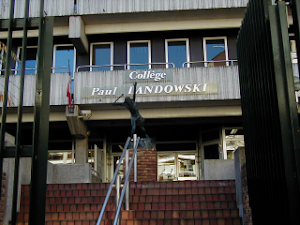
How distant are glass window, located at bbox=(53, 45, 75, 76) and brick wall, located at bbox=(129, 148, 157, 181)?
8016 millimetres

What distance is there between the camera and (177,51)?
18.7 meters

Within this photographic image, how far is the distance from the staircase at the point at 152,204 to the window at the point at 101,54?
9.50m

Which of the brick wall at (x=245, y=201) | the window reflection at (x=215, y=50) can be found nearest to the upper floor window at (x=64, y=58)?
the window reflection at (x=215, y=50)

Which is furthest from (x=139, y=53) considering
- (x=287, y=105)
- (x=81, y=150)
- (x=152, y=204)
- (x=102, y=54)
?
(x=287, y=105)

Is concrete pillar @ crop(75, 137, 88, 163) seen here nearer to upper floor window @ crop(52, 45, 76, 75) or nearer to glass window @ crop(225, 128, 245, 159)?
upper floor window @ crop(52, 45, 76, 75)

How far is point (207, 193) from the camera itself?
353 inches

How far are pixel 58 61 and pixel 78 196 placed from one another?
10705mm

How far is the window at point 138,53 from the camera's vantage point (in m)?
18.6

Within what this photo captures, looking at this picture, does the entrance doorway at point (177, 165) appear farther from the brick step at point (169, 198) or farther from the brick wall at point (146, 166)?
the brick step at point (169, 198)

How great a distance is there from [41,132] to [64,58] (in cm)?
1528

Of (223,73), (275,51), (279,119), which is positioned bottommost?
(279,119)

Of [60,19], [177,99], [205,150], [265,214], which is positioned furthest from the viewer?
[205,150]

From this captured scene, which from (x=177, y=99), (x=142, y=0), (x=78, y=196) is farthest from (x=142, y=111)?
(x=78, y=196)

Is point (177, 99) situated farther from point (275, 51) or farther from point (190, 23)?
point (275, 51)
